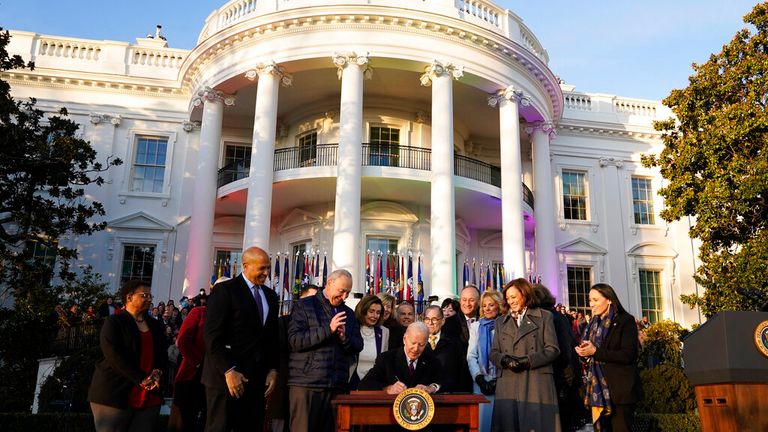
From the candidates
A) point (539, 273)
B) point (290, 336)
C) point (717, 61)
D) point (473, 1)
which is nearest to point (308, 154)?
point (473, 1)

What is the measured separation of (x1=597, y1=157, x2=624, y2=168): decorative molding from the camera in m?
23.8

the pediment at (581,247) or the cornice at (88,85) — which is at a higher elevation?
the cornice at (88,85)

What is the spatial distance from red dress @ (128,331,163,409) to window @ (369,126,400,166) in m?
14.3

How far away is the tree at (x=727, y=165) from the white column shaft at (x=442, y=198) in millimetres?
5911

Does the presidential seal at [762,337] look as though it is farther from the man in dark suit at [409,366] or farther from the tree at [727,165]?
the tree at [727,165]

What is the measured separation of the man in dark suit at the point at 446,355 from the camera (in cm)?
570

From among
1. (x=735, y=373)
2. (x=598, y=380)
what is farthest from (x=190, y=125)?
(x=735, y=373)

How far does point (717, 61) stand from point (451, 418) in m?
15.6

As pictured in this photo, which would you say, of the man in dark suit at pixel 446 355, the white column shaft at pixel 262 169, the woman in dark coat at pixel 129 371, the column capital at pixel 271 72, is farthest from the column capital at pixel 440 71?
the woman in dark coat at pixel 129 371

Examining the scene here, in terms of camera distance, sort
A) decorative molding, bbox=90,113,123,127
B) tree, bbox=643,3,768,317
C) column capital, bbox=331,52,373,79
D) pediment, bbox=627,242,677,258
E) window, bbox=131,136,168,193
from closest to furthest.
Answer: tree, bbox=643,3,768,317, column capital, bbox=331,52,373,79, decorative molding, bbox=90,113,123,127, window, bbox=131,136,168,193, pediment, bbox=627,242,677,258

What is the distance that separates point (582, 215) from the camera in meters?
23.4

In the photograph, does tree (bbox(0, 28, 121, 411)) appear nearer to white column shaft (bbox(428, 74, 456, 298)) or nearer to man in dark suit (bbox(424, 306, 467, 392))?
white column shaft (bbox(428, 74, 456, 298))

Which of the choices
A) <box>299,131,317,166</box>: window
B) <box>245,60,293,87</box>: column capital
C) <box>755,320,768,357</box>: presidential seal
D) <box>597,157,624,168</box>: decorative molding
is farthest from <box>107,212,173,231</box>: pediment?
<box>755,320,768,357</box>: presidential seal

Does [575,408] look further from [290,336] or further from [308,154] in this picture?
[308,154]
